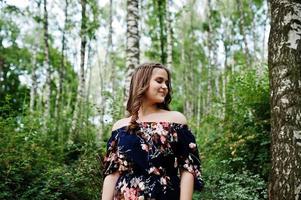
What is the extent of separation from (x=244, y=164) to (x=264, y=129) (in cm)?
71

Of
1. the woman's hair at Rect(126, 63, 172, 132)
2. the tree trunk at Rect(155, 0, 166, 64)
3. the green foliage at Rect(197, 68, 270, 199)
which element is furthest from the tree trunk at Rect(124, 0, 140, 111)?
the tree trunk at Rect(155, 0, 166, 64)

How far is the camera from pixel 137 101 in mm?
2748

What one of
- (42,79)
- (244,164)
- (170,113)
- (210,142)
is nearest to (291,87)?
(170,113)

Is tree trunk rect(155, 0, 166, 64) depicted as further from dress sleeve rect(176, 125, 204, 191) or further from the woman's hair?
dress sleeve rect(176, 125, 204, 191)

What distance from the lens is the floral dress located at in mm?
2551

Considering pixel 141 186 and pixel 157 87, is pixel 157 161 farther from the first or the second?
pixel 157 87

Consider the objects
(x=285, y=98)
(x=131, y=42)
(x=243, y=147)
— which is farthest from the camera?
(x=131, y=42)

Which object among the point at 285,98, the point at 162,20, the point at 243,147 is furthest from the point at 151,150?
the point at 162,20

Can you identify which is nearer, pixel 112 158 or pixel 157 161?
pixel 157 161

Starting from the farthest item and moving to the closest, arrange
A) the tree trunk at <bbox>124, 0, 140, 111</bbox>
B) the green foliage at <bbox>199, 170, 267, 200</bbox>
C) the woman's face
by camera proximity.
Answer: the tree trunk at <bbox>124, 0, 140, 111</bbox> < the green foliage at <bbox>199, 170, 267, 200</bbox> < the woman's face

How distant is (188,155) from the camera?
2592mm

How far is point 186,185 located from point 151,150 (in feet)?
0.93

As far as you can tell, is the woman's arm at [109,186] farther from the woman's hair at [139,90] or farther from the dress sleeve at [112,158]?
the woman's hair at [139,90]

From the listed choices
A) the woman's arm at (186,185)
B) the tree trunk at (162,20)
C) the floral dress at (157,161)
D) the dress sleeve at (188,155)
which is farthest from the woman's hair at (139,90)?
the tree trunk at (162,20)
